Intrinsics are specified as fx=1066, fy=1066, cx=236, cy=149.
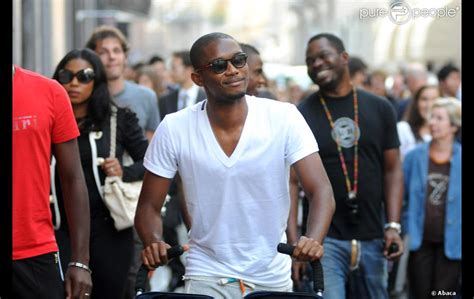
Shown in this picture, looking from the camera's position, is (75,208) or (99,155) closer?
(75,208)

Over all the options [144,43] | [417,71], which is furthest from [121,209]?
[144,43]

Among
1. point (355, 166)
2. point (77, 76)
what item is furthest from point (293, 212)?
point (77, 76)

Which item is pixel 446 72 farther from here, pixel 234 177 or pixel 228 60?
pixel 234 177

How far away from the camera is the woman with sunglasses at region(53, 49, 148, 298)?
6.32 metres

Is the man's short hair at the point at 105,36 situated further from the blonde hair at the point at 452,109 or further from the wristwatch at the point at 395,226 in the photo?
the blonde hair at the point at 452,109

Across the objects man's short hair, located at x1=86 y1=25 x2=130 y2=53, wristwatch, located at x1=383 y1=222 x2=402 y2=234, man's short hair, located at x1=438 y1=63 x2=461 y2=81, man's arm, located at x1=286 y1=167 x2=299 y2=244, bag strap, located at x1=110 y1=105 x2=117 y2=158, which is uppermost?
man's short hair, located at x1=86 y1=25 x2=130 y2=53

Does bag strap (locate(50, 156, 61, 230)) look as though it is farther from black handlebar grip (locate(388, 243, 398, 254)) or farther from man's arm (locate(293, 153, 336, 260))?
black handlebar grip (locate(388, 243, 398, 254))

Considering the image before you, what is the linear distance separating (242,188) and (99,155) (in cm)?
173

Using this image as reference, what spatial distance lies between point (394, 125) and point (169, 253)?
2706 mm

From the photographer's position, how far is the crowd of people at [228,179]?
4910 mm

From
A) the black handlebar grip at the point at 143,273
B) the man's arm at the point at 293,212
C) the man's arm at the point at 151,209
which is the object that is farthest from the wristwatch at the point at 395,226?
the black handlebar grip at the point at 143,273

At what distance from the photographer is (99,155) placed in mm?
6383

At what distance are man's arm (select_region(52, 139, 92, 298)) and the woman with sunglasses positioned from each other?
3.15 feet

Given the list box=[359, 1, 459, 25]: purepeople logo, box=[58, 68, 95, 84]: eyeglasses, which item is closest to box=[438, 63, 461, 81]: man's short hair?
box=[359, 1, 459, 25]: purepeople logo
